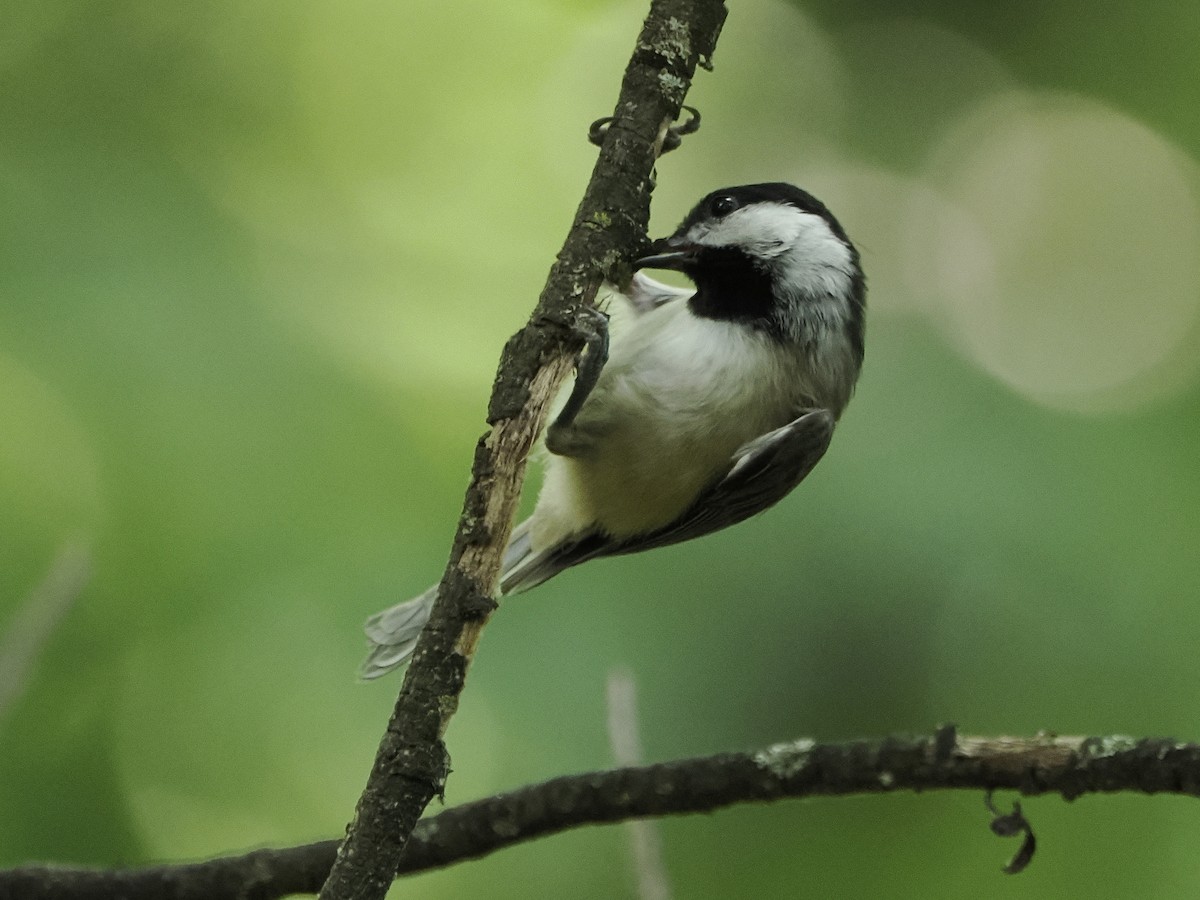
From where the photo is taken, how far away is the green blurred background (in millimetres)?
2068

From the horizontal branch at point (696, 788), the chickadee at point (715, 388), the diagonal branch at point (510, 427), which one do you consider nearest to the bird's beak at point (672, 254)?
the chickadee at point (715, 388)

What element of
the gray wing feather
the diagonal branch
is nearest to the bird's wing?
the gray wing feather

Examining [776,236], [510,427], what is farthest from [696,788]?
[776,236]

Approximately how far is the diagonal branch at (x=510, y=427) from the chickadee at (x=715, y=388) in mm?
353

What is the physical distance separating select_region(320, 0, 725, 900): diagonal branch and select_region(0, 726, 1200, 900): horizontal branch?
0.32 meters

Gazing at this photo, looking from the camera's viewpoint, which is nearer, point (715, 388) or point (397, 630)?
point (715, 388)

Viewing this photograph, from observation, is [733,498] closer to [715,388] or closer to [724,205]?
[715,388]

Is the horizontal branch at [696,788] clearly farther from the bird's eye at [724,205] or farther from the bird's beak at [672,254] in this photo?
the bird's eye at [724,205]

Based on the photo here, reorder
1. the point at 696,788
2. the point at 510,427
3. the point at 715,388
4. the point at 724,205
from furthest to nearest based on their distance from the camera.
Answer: the point at 724,205
the point at 715,388
the point at 696,788
the point at 510,427

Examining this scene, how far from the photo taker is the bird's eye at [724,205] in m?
1.65

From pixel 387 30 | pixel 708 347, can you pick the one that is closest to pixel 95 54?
pixel 387 30

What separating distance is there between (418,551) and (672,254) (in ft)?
2.64

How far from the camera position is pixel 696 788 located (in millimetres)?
1218

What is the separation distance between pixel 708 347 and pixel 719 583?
0.75 m
